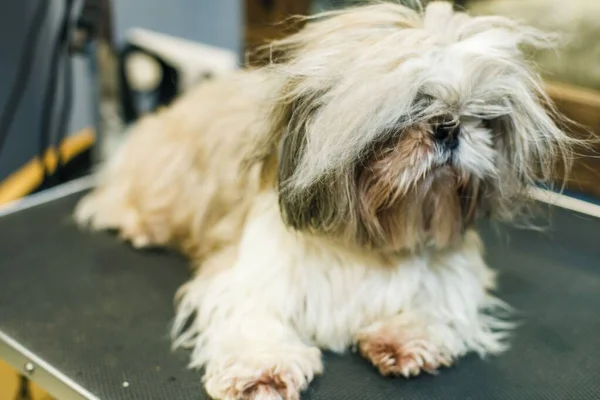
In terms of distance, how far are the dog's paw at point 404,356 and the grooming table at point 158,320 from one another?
0.05ft

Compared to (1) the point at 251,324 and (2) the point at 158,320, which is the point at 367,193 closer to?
(1) the point at 251,324

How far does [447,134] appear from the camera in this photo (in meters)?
1.06

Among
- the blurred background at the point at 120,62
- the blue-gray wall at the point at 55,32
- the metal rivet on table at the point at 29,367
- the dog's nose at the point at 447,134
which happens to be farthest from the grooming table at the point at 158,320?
the blue-gray wall at the point at 55,32

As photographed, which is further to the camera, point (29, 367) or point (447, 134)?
point (29, 367)

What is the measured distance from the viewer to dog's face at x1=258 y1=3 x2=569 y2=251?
101cm

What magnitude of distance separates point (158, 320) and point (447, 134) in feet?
1.92

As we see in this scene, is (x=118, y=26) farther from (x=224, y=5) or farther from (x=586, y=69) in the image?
(x=586, y=69)

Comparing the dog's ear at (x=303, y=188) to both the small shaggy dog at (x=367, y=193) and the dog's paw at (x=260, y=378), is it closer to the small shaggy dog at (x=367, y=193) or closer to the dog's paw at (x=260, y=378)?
the small shaggy dog at (x=367, y=193)

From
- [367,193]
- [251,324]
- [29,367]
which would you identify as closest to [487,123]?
[367,193]

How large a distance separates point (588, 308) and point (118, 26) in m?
1.63

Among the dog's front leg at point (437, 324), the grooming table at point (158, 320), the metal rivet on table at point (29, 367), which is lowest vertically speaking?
the metal rivet on table at point (29, 367)

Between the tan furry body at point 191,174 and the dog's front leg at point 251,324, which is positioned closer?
the dog's front leg at point 251,324

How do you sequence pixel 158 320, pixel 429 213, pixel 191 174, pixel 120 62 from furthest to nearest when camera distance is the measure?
pixel 120 62, pixel 191 174, pixel 158 320, pixel 429 213

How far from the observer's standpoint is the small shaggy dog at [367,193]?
103 cm
